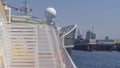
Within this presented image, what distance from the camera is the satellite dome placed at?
22761mm

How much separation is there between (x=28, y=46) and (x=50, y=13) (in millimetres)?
7022

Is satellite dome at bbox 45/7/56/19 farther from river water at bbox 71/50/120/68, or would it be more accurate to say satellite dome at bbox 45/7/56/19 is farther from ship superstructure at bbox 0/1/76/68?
river water at bbox 71/50/120/68

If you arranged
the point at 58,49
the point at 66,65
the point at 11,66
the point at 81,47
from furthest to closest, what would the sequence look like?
1. the point at 81,47
2. the point at 66,65
3. the point at 58,49
4. the point at 11,66

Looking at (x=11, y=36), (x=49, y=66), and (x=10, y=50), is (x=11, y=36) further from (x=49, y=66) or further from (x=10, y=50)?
(x=49, y=66)

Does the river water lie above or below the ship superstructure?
below

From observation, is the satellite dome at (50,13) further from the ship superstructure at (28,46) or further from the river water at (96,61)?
the river water at (96,61)

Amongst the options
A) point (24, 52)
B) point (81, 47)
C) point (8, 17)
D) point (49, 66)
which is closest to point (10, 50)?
point (24, 52)

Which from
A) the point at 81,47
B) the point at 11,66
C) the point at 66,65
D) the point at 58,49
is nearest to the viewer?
the point at 11,66

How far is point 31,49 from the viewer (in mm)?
16141

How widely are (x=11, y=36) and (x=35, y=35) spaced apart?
93cm

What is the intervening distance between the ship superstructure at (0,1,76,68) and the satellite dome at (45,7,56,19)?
5593mm

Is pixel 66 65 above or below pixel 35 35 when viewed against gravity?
below

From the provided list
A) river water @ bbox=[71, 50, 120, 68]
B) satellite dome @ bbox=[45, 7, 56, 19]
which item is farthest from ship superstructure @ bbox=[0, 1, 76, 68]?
river water @ bbox=[71, 50, 120, 68]

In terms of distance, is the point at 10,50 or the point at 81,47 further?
the point at 81,47
